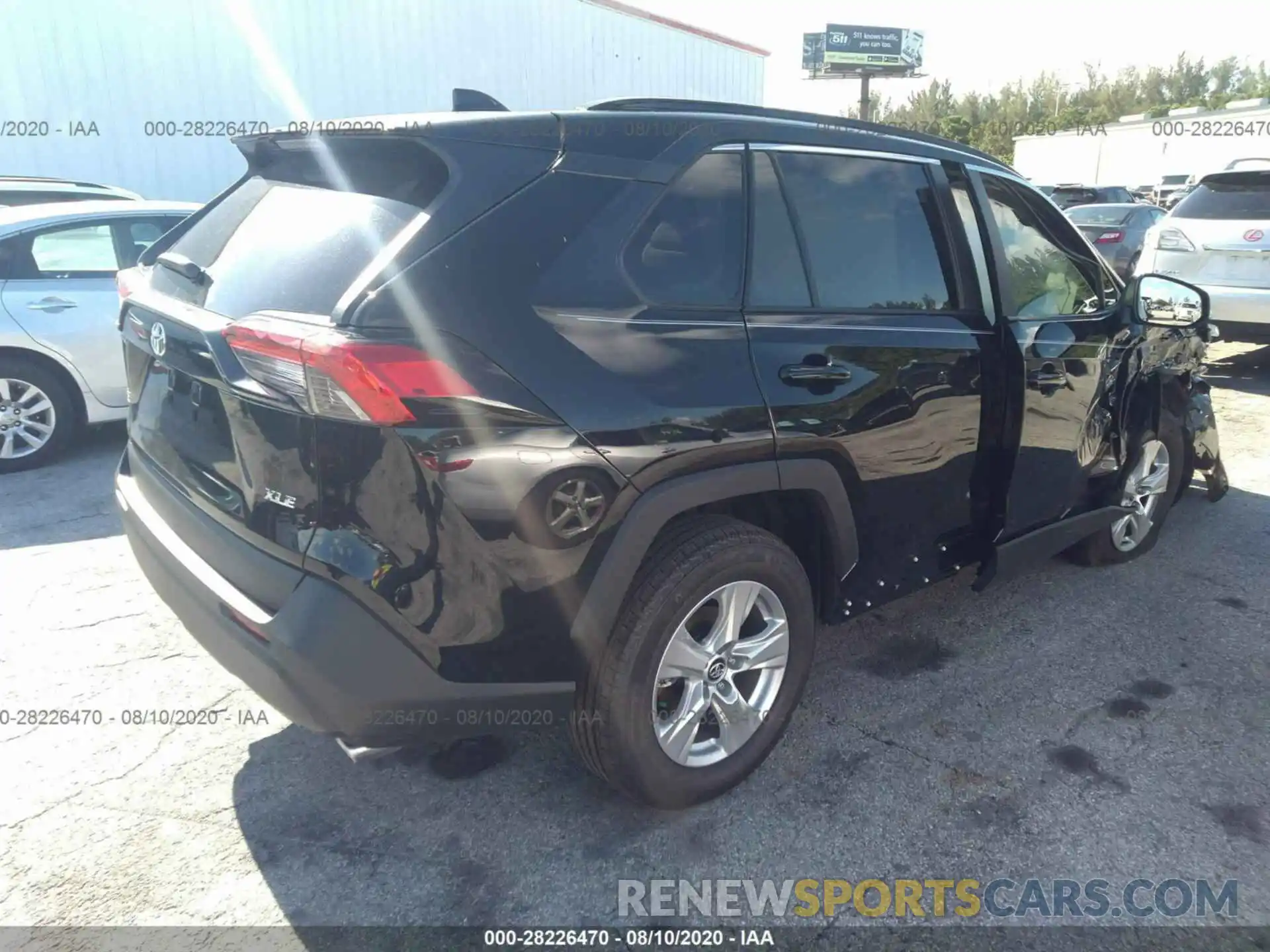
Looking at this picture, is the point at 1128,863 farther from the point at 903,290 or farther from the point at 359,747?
the point at 359,747

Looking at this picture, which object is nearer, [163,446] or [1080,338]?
[163,446]

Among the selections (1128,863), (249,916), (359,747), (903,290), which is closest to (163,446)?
(359,747)

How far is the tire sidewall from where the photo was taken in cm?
229

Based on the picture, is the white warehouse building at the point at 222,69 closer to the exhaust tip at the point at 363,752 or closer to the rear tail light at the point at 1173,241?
the rear tail light at the point at 1173,241

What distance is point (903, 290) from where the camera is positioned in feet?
9.74

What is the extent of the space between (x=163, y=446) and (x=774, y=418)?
5.78ft

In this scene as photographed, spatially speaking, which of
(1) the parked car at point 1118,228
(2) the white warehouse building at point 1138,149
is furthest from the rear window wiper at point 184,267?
(2) the white warehouse building at point 1138,149

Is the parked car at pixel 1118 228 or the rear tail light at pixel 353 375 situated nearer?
the rear tail light at pixel 353 375

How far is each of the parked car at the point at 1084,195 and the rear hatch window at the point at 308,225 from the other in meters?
18.5

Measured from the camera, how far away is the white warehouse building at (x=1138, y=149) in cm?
3188

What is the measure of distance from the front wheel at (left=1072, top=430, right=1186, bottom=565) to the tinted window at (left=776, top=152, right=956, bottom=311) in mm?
1719

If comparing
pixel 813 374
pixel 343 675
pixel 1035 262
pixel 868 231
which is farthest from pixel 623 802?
pixel 1035 262

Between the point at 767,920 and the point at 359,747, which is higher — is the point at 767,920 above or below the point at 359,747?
below

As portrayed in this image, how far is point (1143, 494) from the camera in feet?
14.1
